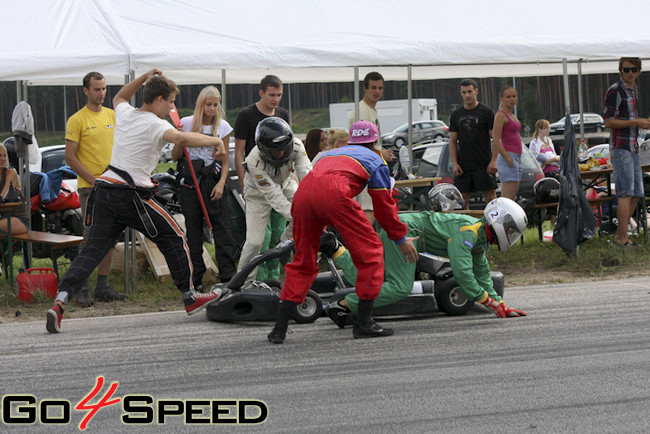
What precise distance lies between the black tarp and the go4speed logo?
627 centimetres

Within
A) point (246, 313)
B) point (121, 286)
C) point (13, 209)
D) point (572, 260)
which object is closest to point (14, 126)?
point (13, 209)

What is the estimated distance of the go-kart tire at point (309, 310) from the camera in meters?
7.29

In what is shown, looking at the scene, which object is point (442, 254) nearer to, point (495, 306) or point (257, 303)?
point (495, 306)

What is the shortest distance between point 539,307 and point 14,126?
6055mm

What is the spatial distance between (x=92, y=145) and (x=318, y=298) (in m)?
3.22

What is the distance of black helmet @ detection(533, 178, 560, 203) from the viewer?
463 inches

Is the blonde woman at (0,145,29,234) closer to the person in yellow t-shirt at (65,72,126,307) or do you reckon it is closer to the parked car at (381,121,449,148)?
the person in yellow t-shirt at (65,72,126,307)

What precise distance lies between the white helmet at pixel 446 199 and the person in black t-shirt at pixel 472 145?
23 centimetres

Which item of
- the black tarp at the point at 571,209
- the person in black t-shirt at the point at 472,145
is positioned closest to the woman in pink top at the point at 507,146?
the person in black t-shirt at the point at 472,145

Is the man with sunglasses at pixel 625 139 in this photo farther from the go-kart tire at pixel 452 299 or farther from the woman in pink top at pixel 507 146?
the go-kart tire at pixel 452 299

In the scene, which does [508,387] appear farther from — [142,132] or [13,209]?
[13,209]

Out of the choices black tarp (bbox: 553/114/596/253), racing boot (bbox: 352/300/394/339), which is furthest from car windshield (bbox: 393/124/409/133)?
racing boot (bbox: 352/300/394/339)

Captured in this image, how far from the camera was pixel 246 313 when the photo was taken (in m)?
7.39

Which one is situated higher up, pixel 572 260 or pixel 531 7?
pixel 531 7
